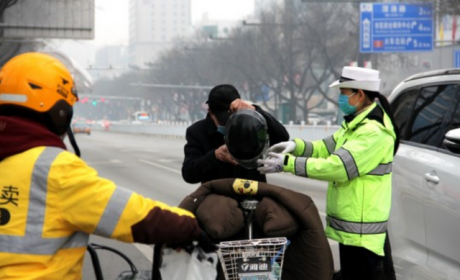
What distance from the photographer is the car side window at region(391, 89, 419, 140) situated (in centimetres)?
605

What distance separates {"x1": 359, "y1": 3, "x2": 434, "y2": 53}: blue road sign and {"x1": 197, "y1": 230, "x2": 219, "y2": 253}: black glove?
35355 millimetres

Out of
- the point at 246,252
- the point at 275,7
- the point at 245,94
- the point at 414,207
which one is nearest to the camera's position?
the point at 246,252

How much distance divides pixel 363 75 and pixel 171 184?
15.6m

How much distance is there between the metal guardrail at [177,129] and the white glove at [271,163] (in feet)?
96.3

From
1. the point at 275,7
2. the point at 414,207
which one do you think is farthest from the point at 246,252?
the point at 275,7

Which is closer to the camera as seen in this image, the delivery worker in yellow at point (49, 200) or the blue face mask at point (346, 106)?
the delivery worker in yellow at point (49, 200)

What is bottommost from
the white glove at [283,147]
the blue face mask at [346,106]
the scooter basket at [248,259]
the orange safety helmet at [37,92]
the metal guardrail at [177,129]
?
the metal guardrail at [177,129]

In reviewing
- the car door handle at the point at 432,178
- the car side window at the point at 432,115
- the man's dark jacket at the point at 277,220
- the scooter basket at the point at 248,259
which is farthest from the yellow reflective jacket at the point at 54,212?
the car side window at the point at 432,115

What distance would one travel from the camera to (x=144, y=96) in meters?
138

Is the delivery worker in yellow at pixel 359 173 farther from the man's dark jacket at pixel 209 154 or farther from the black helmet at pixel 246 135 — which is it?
the black helmet at pixel 246 135

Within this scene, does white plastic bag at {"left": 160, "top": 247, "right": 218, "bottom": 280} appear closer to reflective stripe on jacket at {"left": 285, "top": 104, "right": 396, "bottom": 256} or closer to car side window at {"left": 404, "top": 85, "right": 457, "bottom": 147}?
reflective stripe on jacket at {"left": 285, "top": 104, "right": 396, "bottom": 256}

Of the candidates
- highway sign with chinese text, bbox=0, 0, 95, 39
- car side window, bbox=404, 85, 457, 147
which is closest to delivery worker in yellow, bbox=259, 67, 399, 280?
car side window, bbox=404, 85, 457, 147

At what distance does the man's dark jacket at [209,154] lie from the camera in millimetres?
4355

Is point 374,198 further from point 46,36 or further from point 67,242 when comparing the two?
point 46,36
